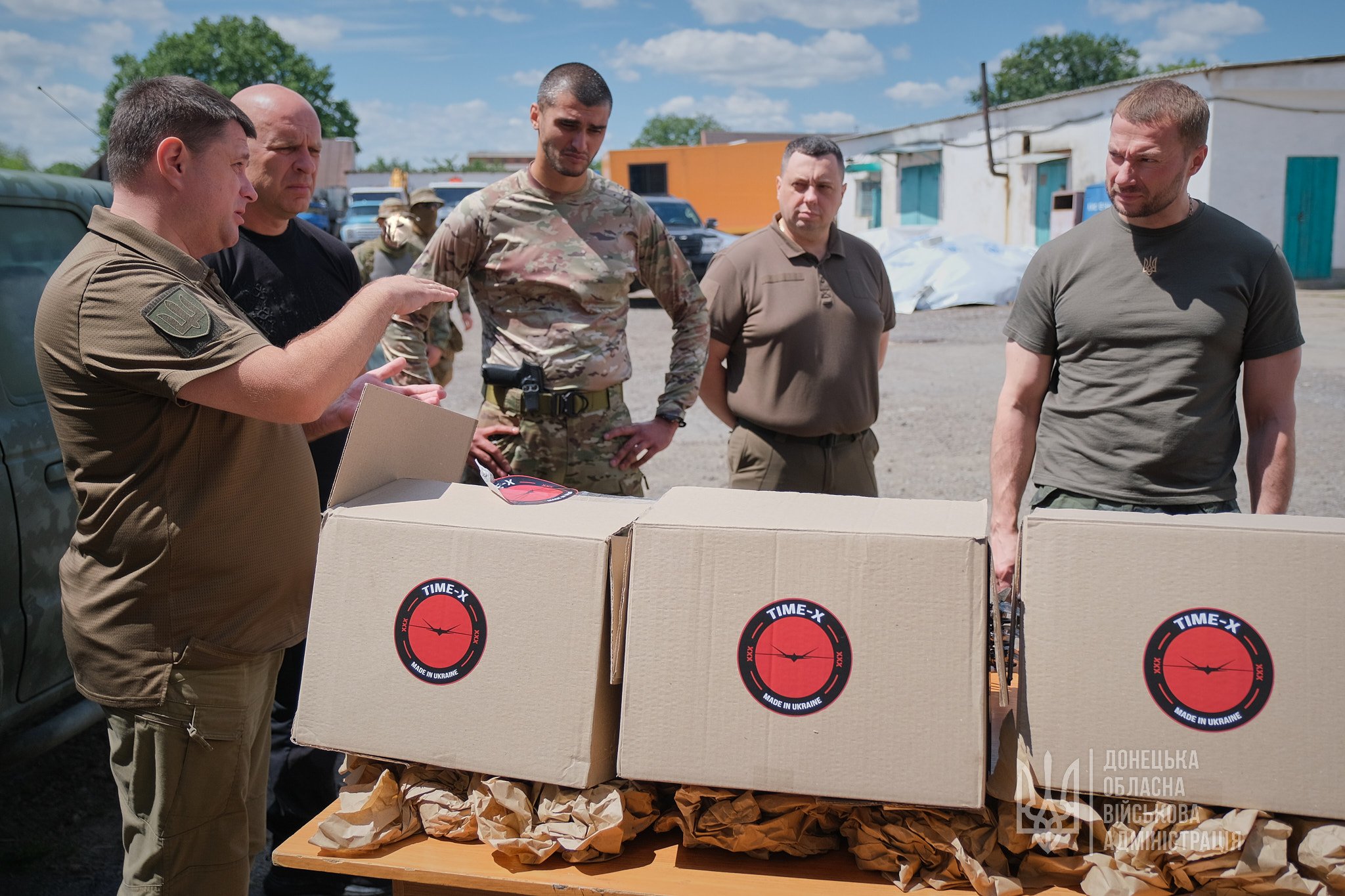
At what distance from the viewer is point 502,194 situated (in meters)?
2.99

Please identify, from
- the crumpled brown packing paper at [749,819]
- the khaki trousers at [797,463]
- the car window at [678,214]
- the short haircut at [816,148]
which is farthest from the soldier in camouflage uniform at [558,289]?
the car window at [678,214]

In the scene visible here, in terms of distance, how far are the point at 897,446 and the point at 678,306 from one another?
4.53 metres

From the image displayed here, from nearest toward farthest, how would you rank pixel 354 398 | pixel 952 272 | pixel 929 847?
pixel 929 847
pixel 354 398
pixel 952 272

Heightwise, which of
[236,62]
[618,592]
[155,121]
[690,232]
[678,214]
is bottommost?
[618,592]

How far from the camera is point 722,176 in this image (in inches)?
1134

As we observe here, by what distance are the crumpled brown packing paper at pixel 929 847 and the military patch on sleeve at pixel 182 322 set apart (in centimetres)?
124

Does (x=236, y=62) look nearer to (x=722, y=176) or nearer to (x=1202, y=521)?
(x=722, y=176)

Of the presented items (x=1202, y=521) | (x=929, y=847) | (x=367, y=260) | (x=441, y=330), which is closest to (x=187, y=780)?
(x=929, y=847)

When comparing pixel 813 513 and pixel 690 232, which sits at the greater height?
pixel 690 232

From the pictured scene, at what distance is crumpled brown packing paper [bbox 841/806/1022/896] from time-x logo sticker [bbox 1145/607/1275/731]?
301mm

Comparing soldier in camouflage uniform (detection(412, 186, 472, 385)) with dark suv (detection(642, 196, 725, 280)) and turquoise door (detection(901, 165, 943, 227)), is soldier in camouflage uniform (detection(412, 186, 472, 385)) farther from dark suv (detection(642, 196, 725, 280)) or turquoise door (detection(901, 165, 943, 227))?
turquoise door (detection(901, 165, 943, 227))

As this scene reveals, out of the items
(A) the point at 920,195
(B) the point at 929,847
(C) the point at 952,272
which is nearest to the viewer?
(B) the point at 929,847

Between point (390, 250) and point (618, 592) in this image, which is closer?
point (618, 592)

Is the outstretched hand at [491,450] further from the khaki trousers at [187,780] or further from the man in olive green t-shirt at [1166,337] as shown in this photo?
the man in olive green t-shirt at [1166,337]
